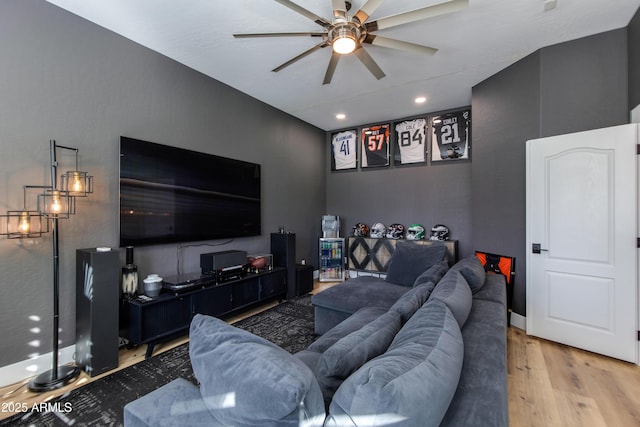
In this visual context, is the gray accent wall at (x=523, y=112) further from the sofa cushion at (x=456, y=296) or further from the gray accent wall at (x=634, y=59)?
the sofa cushion at (x=456, y=296)

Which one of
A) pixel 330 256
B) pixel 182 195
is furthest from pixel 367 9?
pixel 330 256

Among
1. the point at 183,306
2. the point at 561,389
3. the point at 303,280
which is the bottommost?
the point at 561,389

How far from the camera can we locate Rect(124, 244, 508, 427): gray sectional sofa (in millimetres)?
733

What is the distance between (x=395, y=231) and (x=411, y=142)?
1669 mm

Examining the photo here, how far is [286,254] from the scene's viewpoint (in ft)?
14.2

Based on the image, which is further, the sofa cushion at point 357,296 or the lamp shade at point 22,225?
the sofa cushion at point 357,296

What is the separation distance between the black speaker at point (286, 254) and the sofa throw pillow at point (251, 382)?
3.25m

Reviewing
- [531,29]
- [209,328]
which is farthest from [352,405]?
[531,29]

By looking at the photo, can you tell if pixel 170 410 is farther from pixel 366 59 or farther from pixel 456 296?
pixel 366 59

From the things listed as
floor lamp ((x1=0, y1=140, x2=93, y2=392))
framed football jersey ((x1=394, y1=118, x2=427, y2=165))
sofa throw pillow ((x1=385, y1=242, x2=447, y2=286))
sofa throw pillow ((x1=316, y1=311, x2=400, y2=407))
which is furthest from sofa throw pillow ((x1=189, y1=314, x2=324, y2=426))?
framed football jersey ((x1=394, y1=118, x2=427, y2=165))

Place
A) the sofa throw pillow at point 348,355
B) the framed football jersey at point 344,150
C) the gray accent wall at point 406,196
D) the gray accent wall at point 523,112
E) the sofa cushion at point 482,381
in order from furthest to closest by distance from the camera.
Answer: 1. the framed football jersey at point 344,150
2. the gray accent wall at point 406,196
3. the gray accent wall at point 523,112
4. the sofa throw pillow at point 348,355
5. the sofa cushion at point 482,381

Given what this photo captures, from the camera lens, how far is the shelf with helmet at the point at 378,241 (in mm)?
4902

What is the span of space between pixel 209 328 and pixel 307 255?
4474 mm

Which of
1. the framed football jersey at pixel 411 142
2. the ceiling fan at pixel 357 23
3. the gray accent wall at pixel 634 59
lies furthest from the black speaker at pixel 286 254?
the gray accent wall at pixel 634 59
